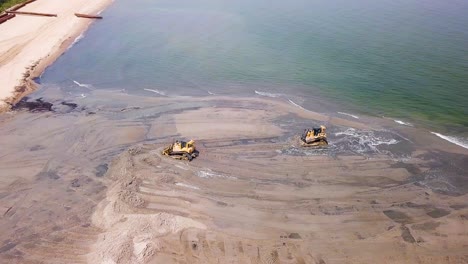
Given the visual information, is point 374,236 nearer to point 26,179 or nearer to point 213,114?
point 213,114

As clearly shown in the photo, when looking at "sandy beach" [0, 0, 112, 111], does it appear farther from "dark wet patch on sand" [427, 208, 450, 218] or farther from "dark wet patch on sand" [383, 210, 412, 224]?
"dark wet patch on sand" [427, 208, 450, 218]

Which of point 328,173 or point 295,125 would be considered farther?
point 295,125

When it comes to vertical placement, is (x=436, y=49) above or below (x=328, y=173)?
above

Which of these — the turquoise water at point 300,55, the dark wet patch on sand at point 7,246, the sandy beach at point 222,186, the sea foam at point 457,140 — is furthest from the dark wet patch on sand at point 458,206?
the dark wet patch on sand at point 7,246

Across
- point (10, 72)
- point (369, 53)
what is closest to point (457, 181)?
point (369, 53)

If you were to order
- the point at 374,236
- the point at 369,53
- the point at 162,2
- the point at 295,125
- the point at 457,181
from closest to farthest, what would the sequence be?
1. the point at 374,236
2. the point at 457,181
3. the point at 295,125
4. the point at 369,53
5. the point at 162,2

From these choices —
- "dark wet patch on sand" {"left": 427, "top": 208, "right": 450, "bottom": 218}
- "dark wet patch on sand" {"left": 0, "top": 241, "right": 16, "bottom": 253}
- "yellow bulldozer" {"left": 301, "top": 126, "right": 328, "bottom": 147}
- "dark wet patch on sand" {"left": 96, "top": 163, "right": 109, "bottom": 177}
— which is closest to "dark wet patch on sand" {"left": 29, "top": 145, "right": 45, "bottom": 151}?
"dark wet patch on sand" {"left": 96, "top": 163, "right": 109, "bottom": 177}
